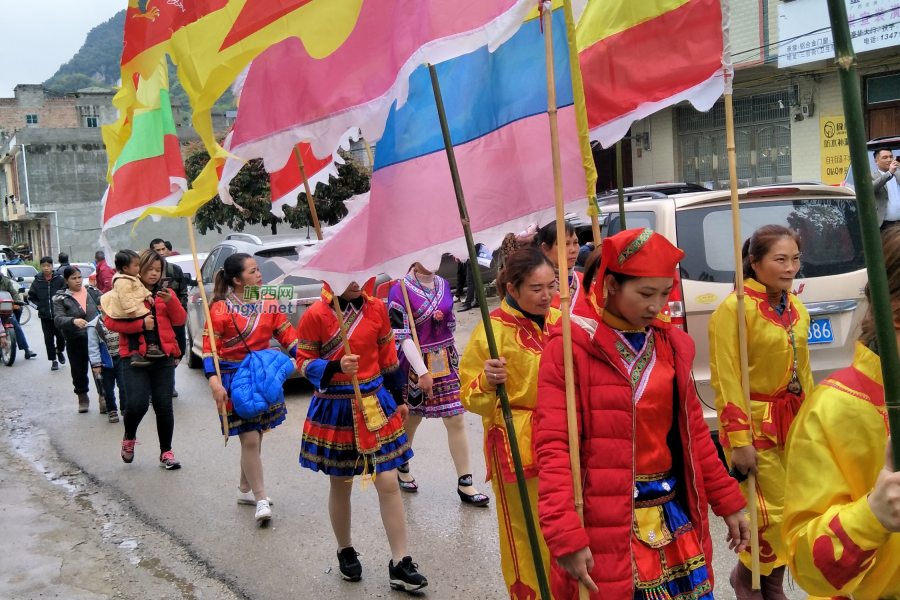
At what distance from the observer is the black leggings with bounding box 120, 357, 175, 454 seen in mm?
7840

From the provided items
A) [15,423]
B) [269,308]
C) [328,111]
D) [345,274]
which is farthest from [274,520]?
[15,423]

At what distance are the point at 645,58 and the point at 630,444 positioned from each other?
204 centimetres

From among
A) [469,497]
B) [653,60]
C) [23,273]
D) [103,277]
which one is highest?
[23,273]

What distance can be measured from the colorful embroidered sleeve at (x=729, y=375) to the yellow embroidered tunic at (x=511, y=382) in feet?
2.53

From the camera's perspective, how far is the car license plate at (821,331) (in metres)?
5.85

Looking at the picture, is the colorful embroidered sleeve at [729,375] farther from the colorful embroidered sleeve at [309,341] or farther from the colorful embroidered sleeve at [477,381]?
the colorful embroidered sleeve at [309,341]

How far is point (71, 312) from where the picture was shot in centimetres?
1123

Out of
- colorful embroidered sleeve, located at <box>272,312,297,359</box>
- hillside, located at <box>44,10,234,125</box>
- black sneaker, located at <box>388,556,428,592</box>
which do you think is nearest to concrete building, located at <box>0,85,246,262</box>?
colorful embroidered sleeve, located at <box>272,312,297,359</box>

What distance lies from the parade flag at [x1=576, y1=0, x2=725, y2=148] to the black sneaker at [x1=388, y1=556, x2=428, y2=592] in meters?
2.51

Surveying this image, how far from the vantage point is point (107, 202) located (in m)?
5.17

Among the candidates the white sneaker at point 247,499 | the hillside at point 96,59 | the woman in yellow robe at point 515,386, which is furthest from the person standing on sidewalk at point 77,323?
the hillside at point 96,59

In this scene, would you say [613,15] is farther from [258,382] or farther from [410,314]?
[258,382]

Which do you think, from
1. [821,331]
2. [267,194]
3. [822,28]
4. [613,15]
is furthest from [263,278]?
[822,28]

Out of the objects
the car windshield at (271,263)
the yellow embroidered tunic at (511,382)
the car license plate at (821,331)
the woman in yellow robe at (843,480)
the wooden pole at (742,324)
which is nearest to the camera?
the woman in yellow robe at (843,480)
